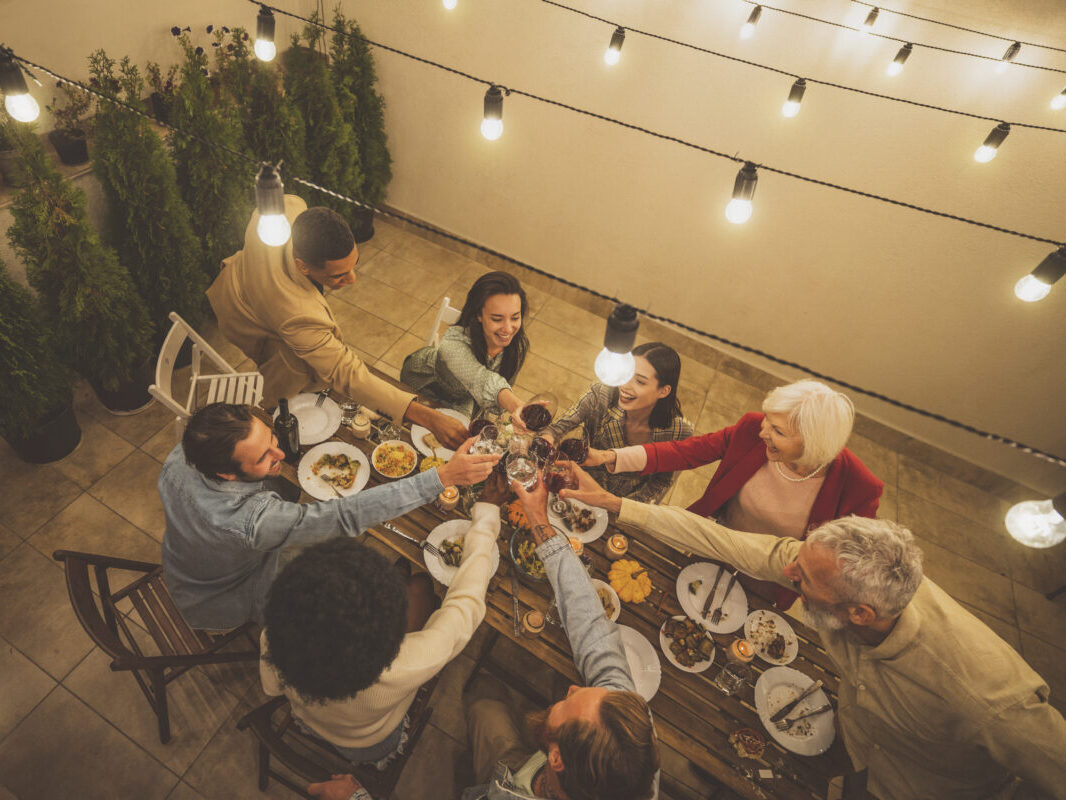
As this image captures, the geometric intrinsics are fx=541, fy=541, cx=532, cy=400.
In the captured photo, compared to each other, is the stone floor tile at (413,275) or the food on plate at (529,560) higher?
the stone floor tile at (413,275)

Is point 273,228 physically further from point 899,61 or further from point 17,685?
point 899,61

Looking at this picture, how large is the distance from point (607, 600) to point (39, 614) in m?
3.22

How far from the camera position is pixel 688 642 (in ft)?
7.62

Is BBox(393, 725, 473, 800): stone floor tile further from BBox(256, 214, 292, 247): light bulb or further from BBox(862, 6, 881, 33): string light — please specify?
BBox(862, 6, 881, 33): string light

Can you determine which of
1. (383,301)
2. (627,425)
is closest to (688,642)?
(627,425)

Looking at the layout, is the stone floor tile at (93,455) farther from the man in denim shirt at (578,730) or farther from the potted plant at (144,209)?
the man in denim shirt at (578,730)

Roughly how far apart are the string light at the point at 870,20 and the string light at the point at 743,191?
6.36 ft

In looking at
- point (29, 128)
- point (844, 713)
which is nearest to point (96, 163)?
point (29, 128)

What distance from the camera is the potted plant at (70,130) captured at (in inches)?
151

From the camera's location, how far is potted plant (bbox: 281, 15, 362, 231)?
15.5 ft

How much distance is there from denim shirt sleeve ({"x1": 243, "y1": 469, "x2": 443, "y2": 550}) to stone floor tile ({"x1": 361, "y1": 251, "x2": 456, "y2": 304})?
12.0 ft

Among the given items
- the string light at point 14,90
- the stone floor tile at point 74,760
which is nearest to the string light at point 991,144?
the string light at point 14,90

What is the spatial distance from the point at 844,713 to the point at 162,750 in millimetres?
3243

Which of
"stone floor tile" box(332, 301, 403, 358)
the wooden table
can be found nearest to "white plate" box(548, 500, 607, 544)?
the wooden table
